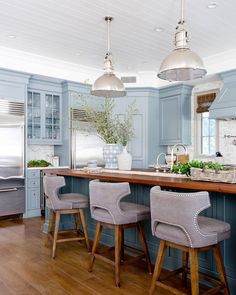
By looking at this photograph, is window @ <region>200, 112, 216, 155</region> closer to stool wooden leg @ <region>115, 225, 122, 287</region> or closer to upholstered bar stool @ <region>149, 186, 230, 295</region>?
stool wooden leg @ <region>115, 225, 122, 287</region>

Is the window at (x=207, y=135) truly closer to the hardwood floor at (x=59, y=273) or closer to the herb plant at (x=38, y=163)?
the herb plant at (x=38, y=163)

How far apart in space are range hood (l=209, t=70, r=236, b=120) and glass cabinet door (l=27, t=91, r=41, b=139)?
3.29 meters

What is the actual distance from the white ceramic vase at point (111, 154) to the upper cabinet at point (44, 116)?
230 centimetres

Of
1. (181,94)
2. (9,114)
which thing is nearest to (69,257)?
(9,114)

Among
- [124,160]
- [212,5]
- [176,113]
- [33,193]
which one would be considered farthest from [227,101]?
[33,193]

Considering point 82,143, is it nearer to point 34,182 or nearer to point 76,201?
point 34,182

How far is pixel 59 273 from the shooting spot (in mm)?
2855

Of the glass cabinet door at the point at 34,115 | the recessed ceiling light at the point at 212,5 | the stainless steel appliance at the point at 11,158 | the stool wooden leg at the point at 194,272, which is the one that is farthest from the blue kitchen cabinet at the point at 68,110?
the stool wooden leg at the point at 194,272

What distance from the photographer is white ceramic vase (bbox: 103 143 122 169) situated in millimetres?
3965

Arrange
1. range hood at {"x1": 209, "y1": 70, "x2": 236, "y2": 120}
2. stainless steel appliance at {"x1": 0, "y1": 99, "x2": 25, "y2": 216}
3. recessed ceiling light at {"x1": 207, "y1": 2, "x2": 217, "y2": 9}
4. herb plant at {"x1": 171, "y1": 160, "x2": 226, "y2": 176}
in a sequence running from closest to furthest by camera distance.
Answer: herb plant at {"x1": 171, "y1": 160, "x2": 226, "y2": 176}
recessed ceiling light at {"x1": 207, "y1": 2, "x2": 217, "y2": 9}
range hood at {"x1": 209, "y1": 70, "x2": 236, "y2": 120}
stainless steel appliance at {"x1": 0, "y1": 99, "x2": 25, "y2": 216}

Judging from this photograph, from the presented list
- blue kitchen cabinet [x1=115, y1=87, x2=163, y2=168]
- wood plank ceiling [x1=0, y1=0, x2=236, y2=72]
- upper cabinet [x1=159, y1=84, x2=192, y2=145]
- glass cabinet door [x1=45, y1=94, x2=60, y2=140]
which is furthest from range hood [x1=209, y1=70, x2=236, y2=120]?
glass cabinet door [x1=45, y1=94, x2=60, y2=140]

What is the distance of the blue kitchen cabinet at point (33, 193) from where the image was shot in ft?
18.0

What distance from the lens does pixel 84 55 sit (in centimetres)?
551

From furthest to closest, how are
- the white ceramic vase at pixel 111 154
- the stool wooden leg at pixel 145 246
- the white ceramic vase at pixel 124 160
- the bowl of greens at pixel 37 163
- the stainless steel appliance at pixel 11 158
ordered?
the bowl of greens at pixel 37 163 → the stainless steel appliance at pixel 11 158 → the white ceramic vase at pixel 111 154 → the white ceramic vase at pixel 124 160 → the stool wooden leg at pixel 145 246
